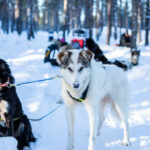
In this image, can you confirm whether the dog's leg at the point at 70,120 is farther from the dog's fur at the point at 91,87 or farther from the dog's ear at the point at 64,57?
the dog's ear at the point at 64,57

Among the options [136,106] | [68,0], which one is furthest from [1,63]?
[68,0]

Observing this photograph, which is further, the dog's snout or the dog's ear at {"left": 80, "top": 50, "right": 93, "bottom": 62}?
the dog's ear at {"left": 80, "top": 50, "right": 93, "bottom": 62}

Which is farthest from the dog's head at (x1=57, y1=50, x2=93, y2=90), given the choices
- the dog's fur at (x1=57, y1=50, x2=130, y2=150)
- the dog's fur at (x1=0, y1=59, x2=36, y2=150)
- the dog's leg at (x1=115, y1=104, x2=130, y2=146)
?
the dog's leg at (x1=115, y1=104, x2=130, y2=146)

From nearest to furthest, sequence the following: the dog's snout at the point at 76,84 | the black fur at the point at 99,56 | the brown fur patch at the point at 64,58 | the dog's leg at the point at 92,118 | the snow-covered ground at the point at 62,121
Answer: the dog's snout at the point at 76,84 < the brown fur patch at the point at 64,58 < the dog's leg at the point at 92,118 < the snow-covered ground at the point at 62,121 < the black fur at the point at 99,56

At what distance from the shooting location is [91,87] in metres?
3.13

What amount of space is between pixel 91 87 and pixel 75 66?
1.52ft

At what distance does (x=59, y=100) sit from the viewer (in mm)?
5828

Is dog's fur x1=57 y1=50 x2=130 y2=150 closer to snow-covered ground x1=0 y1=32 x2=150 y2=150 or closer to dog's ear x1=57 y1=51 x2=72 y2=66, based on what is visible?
dog's ear x1=57 y1=51 x2=72 y2=66

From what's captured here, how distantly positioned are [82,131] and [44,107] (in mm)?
1434

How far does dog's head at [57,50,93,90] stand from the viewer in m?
2.82

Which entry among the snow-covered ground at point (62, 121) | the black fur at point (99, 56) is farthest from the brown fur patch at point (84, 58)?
the black fur at point (99, 56)

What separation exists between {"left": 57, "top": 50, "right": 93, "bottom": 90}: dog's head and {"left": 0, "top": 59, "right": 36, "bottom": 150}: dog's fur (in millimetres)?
869

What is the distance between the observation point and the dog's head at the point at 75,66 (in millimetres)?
2821

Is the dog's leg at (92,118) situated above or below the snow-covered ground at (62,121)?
above
